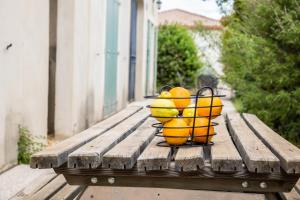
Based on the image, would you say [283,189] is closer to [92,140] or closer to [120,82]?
[92,140]

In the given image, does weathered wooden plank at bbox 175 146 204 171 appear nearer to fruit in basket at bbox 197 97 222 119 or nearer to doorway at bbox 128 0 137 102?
fruit in basket at bbox 197 97 222 119

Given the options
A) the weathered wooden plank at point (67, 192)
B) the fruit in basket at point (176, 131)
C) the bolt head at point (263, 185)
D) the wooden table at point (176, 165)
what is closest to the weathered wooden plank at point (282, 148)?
the wooden table at point (176, 165)

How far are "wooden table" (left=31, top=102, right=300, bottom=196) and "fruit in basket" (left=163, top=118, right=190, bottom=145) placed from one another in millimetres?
46

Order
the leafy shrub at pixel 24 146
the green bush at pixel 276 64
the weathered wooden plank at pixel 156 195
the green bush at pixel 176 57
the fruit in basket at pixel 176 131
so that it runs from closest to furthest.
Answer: the fruit in basket at pixel 176 131 < the weathered wooden plank at pixel 156 195 < the leafy shrub at pixel 24 146 < the green bush at pixel 276 64 < the green bush at pixel 176 57

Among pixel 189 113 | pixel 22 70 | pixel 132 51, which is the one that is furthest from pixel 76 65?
pixel 132 51

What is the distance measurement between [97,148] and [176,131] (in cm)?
37

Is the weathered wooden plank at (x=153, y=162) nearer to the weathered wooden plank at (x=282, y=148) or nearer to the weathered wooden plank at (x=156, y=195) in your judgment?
the weathered wooden plank at (x=282, y=148)

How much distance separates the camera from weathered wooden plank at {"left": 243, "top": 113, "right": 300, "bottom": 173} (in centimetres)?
221

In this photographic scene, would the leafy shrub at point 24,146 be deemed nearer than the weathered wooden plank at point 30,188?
No

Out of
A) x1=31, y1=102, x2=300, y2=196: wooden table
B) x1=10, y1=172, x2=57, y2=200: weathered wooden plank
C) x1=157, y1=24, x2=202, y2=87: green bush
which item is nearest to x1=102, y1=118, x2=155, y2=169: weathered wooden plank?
x1=31, y1=102, x2=300, y2=196: wooden table

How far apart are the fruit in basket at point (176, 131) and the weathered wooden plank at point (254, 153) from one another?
252mm

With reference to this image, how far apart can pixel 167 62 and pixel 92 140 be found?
19189 millimetres

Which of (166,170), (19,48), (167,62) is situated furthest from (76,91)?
(167,62)

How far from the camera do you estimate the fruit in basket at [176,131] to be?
260 cm
